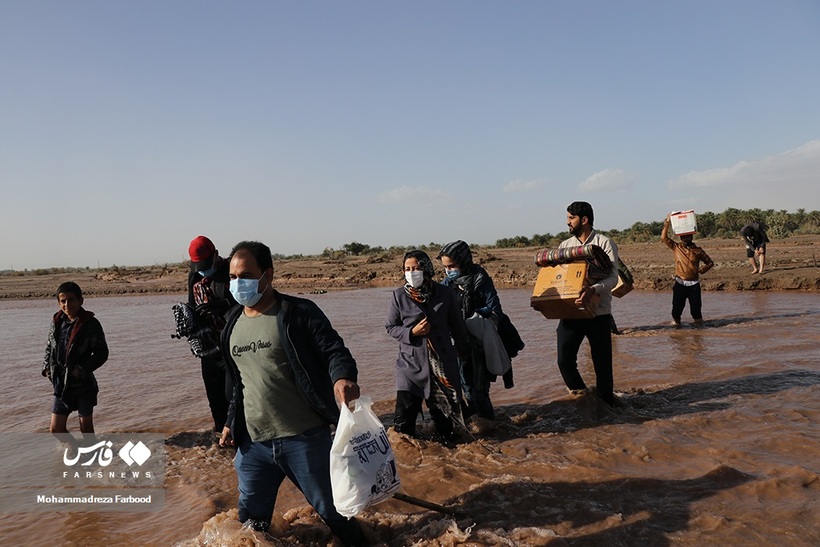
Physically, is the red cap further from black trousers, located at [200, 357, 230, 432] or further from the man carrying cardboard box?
the man carrying cardboard box

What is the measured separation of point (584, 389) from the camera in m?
6.05

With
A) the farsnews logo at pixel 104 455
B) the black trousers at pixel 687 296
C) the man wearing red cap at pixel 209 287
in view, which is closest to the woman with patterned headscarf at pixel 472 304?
the man wearing red cap at pixel 209 287

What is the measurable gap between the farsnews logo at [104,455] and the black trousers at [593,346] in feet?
13.5

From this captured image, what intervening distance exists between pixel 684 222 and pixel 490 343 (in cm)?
624

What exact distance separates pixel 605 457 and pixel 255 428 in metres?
2.89

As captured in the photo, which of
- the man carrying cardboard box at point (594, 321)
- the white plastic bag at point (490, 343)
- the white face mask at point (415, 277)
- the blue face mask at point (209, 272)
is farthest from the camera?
the man carrying cardboard box at point (594, 321)

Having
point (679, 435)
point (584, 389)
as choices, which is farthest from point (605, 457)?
point (584, 389)

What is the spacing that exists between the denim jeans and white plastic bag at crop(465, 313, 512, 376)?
2.48 metres

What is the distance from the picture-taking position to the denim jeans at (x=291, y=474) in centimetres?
313

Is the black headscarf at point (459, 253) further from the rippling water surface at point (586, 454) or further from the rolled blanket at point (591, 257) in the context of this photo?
the rippling water surface at point (586, 454)

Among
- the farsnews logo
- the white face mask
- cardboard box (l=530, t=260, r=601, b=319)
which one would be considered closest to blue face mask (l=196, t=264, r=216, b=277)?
the white face mask

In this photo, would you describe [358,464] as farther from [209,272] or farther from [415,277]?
[209,272]

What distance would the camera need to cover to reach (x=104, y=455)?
18.7ft

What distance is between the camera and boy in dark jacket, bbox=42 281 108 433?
5.32m
